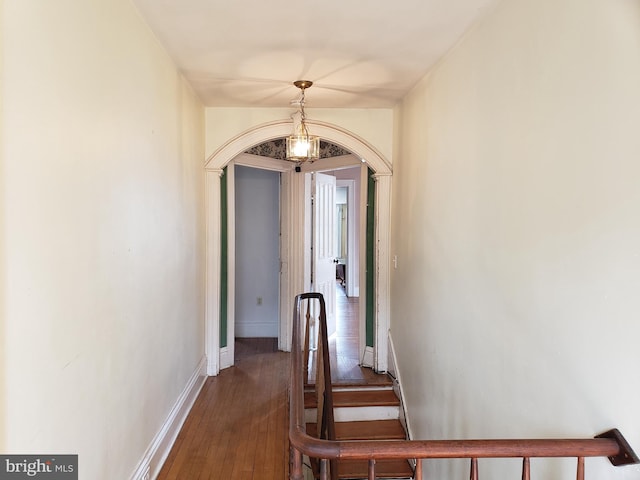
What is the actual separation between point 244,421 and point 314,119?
2609 mm

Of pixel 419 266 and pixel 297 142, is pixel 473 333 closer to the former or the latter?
pixel 419 266

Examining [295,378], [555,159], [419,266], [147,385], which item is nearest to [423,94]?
[419,266]

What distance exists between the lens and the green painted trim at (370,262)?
4.14 meters

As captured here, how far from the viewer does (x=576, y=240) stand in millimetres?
1272

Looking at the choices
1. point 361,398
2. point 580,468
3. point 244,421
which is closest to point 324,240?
point 361,398

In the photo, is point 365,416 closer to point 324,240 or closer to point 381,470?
point 381,470

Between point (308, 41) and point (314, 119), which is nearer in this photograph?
point (308, 41)

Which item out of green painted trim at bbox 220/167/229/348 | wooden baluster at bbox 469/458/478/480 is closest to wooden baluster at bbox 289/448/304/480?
wooden baluster at bbox 469/458/478/480

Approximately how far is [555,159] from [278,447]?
245 centimetres

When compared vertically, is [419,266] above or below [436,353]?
above

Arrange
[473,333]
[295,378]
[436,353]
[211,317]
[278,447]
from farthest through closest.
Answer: [211,317]
[278,447]
[436,353]
[473,333]
[295,378]

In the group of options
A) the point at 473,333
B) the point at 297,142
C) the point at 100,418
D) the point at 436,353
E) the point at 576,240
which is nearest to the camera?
the point at 576,240

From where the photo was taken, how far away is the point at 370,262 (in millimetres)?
4215

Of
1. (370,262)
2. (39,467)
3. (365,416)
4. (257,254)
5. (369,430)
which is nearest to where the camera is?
(39,467)
